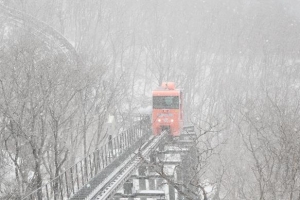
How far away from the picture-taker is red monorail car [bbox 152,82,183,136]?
2000cm

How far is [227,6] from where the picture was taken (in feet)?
156

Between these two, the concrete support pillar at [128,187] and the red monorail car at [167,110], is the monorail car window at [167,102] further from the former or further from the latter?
the concrete support pillar at [128,187]

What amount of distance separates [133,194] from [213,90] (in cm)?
2960

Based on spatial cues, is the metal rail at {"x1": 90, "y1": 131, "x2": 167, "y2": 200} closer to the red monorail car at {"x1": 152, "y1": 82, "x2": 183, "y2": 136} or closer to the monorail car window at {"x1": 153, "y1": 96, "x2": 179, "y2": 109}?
the red monorail car at {"x1": 152, "y1": 82, "x2": 183, "y2": 136}

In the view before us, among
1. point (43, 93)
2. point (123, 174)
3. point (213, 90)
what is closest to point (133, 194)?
point (123, 174)

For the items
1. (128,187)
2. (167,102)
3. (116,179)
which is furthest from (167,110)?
(116,179)

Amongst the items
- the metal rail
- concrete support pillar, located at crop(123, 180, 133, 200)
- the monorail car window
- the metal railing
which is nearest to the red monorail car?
the monorail car window

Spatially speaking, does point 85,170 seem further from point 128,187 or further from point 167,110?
point 167,110

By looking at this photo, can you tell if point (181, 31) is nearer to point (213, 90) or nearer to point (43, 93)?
point (213, 90)

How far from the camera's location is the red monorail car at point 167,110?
20000 mm

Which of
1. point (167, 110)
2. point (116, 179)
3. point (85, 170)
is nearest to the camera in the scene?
point (85, 170)

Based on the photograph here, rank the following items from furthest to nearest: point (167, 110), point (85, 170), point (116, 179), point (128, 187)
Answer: point (167, 110) → point (128, 187) → point (116, 179) → point (85, 170)

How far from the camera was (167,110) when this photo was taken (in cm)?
2000

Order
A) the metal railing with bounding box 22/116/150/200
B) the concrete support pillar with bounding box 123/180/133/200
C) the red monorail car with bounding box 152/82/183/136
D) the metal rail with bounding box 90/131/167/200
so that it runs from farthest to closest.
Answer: the red monorail car with bounding box 152/82/183/136, the concrete support pillar with bounding box 123/180/133/200, the metal rail with bounding box 90/131/167/200, the metal railing with bounding box 22/116/150/200
